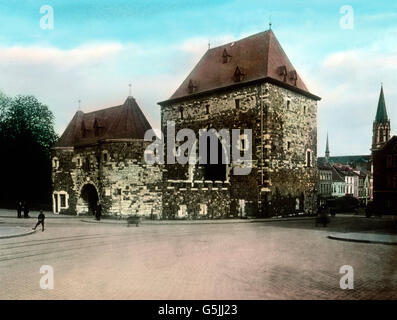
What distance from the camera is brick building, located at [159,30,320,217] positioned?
1145 inches

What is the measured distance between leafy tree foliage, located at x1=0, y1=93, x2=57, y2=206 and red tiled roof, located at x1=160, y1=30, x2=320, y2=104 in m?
13.1

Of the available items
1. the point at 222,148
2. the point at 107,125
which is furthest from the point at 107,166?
the point at 222,148

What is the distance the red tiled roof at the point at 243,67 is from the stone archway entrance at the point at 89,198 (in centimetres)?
1168

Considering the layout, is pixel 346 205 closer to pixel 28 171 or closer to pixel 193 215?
pixel 193 215

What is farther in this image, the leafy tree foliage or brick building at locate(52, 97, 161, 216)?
brick building at locate(52, 97, 161, 216)

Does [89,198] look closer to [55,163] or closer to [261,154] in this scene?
[55,163]

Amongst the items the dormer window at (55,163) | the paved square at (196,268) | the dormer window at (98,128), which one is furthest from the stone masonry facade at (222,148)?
the paved square at (196,268)

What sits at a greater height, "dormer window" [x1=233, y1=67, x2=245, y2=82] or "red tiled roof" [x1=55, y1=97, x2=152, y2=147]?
"dormer window" [x1=233, y1=67, x2=245, y2=82]

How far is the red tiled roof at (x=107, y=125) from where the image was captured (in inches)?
1210

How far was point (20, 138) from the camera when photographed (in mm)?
24047

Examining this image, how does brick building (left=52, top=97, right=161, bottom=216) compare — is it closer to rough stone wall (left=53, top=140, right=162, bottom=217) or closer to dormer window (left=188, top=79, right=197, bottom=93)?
rough stone wall (left=53, top=140, right=162, bottom=217)

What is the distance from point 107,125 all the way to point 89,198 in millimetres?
7476

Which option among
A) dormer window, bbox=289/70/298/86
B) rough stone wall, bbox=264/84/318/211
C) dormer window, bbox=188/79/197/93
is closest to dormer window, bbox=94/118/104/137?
dormer window, bbox=188/79/197/93
